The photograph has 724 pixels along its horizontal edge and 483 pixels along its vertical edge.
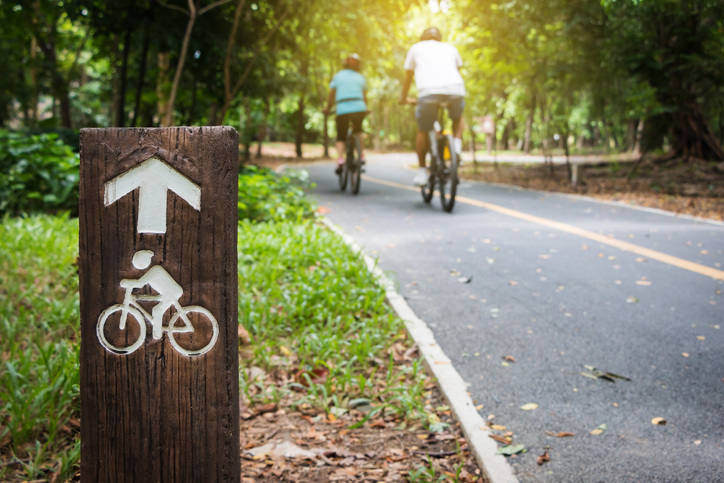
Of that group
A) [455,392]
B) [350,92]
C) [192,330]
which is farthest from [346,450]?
[350,92]

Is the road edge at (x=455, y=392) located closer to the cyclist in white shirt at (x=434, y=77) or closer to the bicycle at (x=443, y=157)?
the bicycle at (x=443, y=157)

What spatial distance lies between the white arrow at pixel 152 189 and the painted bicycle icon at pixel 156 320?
0.11m

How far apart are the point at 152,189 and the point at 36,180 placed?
7220mm

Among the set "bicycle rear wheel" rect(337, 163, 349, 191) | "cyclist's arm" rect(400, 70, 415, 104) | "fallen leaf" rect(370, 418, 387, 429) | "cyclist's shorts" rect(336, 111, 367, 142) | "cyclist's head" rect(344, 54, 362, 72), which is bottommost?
"fallen leaf" rect(370, 418, 387, 429)

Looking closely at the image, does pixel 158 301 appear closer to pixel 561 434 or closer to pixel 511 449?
pixel 511 449

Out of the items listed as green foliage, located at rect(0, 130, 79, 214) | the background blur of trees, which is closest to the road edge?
green foliage, located at rect(0, 130, 79, 214)

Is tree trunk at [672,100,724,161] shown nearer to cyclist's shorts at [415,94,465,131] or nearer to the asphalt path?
the asphalt path

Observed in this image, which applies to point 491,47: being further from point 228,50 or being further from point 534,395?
point 534,395

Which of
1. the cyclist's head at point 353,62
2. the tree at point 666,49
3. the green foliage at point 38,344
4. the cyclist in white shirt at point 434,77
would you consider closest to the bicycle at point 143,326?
the green foliage at point 38,344

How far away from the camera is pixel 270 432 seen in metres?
2.81

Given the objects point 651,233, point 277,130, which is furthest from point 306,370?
point 277,130

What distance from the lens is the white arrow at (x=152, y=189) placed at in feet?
5.07

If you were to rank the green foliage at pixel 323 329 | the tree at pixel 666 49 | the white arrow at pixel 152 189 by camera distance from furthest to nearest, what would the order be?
the tree at pixel 666 49 → the green foliage at pixel 323 329 → the white arrow at pixel 152 189

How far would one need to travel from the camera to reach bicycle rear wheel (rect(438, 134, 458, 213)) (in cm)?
768
